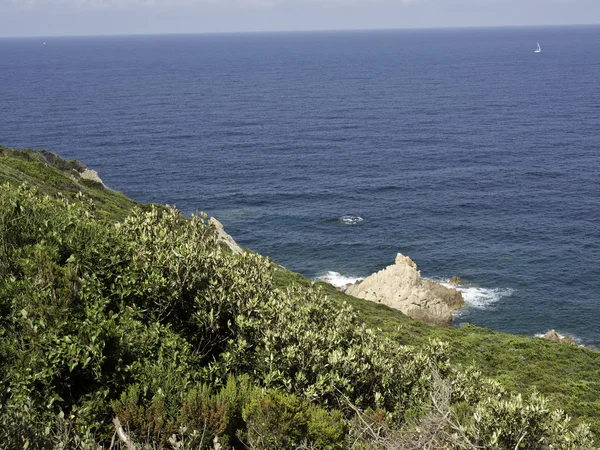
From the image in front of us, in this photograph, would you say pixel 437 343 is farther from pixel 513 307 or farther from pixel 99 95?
pixel 99 95

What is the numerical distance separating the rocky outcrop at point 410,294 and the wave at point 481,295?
4.68 ft

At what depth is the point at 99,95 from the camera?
195375mm

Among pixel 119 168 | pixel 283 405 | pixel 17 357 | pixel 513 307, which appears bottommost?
pixel 513 307

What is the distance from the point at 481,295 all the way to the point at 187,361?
181 feet

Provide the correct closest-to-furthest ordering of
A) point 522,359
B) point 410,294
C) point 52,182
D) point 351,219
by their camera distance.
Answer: point 522,359 → point 52,182 → point 410,294 → point 351,219

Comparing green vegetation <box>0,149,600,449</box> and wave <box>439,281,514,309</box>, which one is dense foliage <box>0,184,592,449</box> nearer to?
green vegetation <box>0,149,600,449</box>

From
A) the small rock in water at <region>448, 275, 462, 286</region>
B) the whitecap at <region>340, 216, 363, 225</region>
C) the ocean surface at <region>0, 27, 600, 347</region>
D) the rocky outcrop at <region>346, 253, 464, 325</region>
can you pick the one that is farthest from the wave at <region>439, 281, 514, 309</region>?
the whitecap at <region>340, 216, 363, 225</region>

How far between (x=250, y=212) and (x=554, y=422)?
7456cm

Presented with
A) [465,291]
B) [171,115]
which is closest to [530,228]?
[465,291]

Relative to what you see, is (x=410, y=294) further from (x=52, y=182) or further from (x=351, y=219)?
(x=52, y=182)

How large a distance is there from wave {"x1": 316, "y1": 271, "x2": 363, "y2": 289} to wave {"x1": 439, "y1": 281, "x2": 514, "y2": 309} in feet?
34.5

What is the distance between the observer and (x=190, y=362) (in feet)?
51.1

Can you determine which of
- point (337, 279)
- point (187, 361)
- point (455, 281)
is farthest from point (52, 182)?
point (455, 281)

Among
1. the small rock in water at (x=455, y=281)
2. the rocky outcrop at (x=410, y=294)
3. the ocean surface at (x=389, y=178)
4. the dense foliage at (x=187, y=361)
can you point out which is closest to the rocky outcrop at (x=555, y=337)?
the ocean surface at (x=389, y=178)
